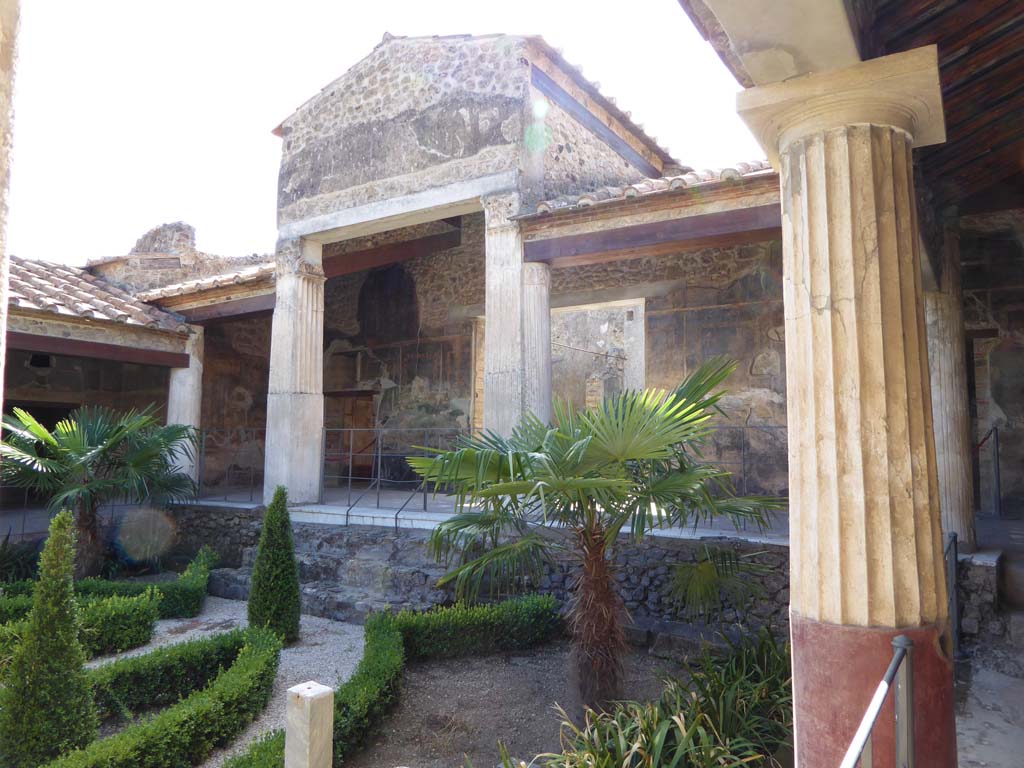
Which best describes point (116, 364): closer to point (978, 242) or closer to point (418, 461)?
point (418, 461)

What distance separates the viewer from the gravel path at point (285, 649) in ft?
14.9

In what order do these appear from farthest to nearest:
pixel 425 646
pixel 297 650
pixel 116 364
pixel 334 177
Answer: pixel 116 364 < pixel 334 177 < pixel 297 650 < pixel 425 646

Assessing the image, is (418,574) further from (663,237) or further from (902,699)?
(902,699)

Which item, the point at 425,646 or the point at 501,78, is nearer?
the point at 425,646

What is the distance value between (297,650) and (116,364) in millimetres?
8998

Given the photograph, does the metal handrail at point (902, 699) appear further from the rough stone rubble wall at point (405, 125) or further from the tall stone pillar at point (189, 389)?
the tall stone pillar at point (189, 389)

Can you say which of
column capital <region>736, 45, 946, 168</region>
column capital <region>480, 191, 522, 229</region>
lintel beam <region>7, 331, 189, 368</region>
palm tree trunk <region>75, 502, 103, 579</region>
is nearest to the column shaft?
column capital <region>736, 45, 946, 168</region>

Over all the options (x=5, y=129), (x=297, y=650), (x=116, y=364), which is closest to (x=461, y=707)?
(x=297, y=650)

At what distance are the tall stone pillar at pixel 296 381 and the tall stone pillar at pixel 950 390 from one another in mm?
7003

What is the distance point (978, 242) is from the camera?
7.57m

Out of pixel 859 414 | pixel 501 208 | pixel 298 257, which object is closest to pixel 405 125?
pixel 501 208

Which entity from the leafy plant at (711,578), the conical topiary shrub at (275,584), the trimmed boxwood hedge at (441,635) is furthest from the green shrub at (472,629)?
the leafy plant at (711,578)

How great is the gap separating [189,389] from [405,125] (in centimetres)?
540

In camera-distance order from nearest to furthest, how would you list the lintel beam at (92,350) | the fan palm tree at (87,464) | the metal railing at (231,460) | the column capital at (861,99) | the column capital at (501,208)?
the column capital at (861,99) → the fan palm tree at (87,464) → the column capital at (501,208) → the lintel beam at (92,350) → the metal railing at (231,460)
